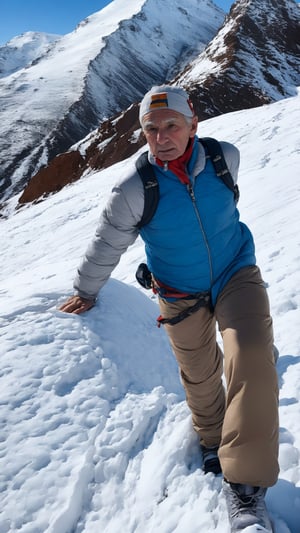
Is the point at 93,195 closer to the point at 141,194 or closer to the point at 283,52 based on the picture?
the point at 141,194

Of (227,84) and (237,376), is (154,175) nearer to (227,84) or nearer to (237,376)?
(237,376)

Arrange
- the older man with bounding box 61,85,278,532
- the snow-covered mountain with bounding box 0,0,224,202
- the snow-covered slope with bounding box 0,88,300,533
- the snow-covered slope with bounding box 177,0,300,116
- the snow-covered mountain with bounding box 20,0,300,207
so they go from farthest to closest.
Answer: the snow-covered mountain with bounding box 0,0,224,202, the snow-covered slope with bounding box 177,0,300,116, the snow-covered mountain with bounding box 20,0,300,207, the snow-covered slope with bounding box 0,88,300,533, the older man with bounding box 61,85,278,532

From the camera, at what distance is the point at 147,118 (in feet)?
9.15

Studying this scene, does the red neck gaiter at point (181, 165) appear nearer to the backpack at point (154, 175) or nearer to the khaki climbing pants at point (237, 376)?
the backpack at point (154, 175)

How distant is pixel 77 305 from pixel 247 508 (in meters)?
2.73

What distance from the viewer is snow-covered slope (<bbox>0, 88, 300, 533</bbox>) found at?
2.77 meters

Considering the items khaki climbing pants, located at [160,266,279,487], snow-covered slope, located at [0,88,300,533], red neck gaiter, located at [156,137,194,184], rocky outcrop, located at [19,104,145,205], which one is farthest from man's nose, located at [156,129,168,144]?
rocky outcrop, located at [19,104,145,205]

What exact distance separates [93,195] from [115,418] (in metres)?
13.9

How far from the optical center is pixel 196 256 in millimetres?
2775

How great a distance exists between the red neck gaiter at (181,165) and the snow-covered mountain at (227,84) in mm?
33591

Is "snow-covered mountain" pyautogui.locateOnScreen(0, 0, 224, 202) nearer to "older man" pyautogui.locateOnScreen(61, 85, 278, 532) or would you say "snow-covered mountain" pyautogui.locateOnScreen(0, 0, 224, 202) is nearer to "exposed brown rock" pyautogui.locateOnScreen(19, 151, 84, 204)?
"exposed brown rock" pyautogui.locateOnScreen(19, 151, 84, 204)

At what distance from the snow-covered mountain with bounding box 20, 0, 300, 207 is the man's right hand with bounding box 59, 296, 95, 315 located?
106ft

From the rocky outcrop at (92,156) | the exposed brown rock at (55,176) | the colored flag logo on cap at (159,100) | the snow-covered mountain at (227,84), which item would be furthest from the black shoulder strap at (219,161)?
the exposed brown rock at (55,176)

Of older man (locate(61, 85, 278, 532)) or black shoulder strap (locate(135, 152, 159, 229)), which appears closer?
older man (locate(61, 85, 278, 532))
